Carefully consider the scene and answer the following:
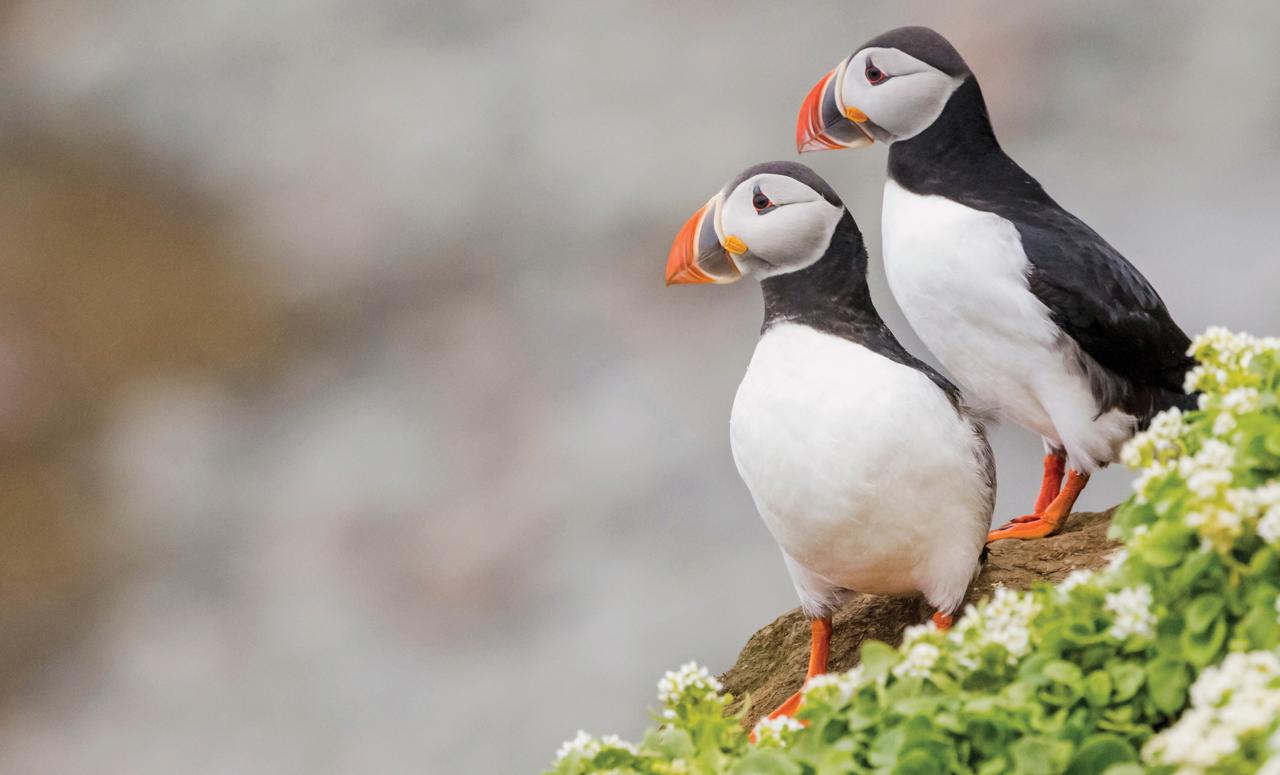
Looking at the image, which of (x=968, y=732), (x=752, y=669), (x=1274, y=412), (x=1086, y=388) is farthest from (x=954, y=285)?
(x=968, y=732)

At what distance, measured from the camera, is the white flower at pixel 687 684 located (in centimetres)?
193

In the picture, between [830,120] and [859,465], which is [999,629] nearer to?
[859,465]

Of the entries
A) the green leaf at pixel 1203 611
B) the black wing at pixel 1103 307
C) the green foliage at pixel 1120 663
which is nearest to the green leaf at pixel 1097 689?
the green foliage at pixel 1120 663

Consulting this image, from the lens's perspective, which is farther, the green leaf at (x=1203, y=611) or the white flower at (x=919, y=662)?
the white flower at (x=919, y=662)

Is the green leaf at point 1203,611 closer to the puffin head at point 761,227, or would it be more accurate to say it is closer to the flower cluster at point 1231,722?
the flower cluster at point 1231,722

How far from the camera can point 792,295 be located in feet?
8.66

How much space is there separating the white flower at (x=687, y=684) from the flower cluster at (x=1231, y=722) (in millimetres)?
660

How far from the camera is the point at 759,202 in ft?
8.63

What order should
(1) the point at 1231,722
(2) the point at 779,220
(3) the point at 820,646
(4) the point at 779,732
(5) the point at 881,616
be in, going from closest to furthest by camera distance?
(1) the point at 1231,722 < (4) the point at 779,732 < (2) the point at 779,220 < (3) the point at 820,646 < (5) the point at 881,616

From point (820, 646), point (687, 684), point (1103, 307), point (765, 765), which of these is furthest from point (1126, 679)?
point (1103, 307)

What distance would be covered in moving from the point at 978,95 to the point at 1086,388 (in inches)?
24.9

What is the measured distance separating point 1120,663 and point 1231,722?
0.37 m

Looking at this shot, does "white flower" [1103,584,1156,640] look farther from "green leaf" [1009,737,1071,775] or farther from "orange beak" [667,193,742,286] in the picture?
"orange beak" [667,193,742,286]

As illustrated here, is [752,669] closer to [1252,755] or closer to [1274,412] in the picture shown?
[1274,412]
